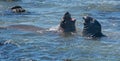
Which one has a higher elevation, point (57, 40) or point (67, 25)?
point (67, 25)

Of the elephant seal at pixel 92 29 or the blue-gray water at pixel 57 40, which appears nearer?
the blue-gray water at pixel 57 40

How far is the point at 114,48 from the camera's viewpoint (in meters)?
16.9

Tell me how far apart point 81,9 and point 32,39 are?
882cm

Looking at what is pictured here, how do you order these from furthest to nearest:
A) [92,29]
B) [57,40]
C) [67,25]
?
[67,25] < [92,29] < [57,40]

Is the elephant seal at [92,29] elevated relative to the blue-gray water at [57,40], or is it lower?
elevated

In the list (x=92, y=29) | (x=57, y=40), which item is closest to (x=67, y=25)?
(x=92, y=29)

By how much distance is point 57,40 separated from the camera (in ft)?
60.3

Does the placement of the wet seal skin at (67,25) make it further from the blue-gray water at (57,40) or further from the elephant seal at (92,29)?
the elephant seal at (92,29)

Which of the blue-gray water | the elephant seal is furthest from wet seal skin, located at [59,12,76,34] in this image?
the elephant seal

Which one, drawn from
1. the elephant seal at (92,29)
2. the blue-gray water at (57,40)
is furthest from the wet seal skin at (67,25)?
the elephant seal at (92,29)

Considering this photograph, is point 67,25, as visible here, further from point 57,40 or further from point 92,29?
point 57,40

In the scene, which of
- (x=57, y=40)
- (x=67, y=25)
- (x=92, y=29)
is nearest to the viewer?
(x=57, y=40)

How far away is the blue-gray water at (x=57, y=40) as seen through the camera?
51.6ft

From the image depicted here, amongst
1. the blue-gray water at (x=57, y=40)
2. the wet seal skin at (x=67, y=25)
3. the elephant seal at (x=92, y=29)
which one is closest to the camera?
the blue-gray water at (x=57, y=40)
